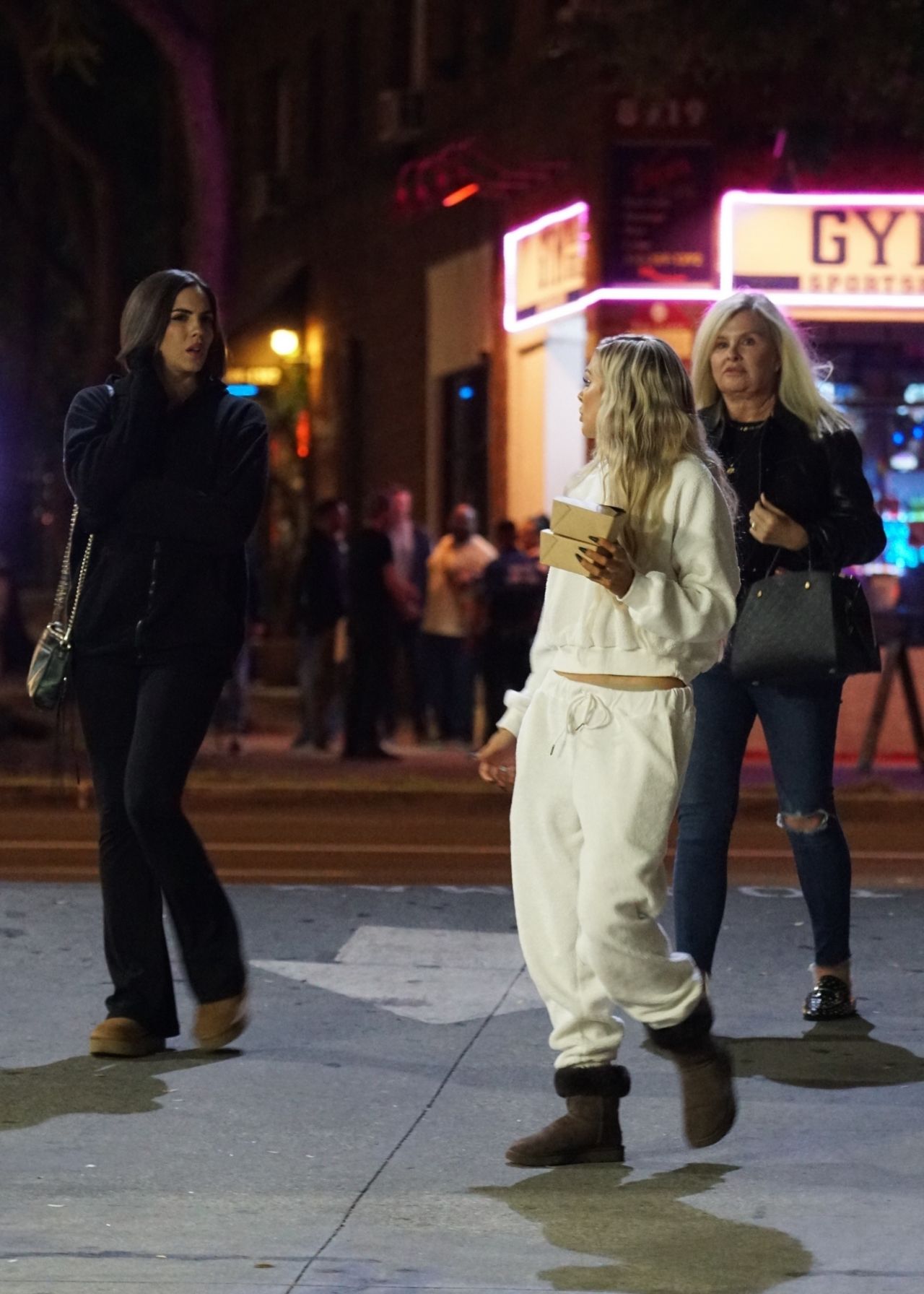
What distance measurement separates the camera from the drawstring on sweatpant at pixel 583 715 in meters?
5.37

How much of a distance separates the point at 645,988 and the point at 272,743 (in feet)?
48.4

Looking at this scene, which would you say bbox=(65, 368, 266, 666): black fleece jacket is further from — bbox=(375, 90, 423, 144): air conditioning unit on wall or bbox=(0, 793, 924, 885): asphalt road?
bbox=(375, 90, 423, 144): air conditioning unit on wall

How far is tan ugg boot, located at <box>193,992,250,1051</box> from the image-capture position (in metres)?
6.60

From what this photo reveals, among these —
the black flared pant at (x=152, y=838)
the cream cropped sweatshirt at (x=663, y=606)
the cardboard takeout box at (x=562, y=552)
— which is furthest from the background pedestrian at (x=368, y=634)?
the cardboard takeout box at (x=562, y=552)

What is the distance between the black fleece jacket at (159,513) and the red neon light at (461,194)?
16.5 metres

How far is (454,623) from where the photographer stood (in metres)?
19.0

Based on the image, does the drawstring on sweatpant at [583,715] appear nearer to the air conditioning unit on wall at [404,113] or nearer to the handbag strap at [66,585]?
the handbag strap at [66,585]

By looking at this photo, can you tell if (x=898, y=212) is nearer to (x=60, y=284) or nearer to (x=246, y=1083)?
(x=246, y=1083)

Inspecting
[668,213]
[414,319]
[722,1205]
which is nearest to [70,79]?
[414,319]

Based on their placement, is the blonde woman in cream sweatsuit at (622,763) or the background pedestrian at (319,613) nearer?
the blonde woman in cream sweatsuit at (622,763)

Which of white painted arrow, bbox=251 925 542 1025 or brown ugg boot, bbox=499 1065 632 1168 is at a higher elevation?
brown ugg boot, bbox=499 1065 632 1168

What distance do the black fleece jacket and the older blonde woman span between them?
1.28m

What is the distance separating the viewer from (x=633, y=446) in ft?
17.9

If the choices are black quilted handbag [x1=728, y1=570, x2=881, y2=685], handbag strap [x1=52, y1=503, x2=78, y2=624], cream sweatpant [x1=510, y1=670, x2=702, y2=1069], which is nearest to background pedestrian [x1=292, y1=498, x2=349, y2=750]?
black quilted handbag [x1=728, y1=570, x2=881, y2=685]
